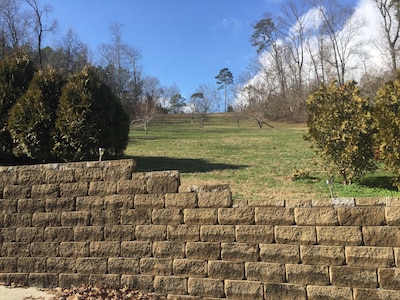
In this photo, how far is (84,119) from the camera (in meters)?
8.30

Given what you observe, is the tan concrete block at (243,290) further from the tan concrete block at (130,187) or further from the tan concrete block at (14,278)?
the tan concrete block at (14,278)

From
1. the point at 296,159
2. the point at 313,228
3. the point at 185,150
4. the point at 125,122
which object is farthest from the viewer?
the point at 185,150

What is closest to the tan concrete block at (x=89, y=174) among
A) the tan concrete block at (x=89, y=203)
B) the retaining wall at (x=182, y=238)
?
the retaining wall at (x=182, y=238)

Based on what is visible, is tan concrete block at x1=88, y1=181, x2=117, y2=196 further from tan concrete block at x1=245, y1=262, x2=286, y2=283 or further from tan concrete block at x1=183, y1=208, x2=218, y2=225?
tan concrete block at x1=245, y1=262, x2=286, y2=283

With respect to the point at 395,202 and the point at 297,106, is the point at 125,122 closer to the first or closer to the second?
the point at 395,202

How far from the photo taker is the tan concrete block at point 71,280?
4465 millimetres

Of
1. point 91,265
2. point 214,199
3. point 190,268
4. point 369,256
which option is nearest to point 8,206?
point 91,265

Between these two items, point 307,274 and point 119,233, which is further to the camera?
point 119,233

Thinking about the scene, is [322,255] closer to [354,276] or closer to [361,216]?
[354,276]

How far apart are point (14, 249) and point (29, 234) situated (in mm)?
321

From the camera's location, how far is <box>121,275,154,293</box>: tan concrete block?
4.20 metres

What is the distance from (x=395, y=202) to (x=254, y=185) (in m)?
4.51

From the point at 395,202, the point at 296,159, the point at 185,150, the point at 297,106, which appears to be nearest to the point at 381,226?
the point at 395,202

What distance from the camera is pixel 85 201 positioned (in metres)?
4.56
